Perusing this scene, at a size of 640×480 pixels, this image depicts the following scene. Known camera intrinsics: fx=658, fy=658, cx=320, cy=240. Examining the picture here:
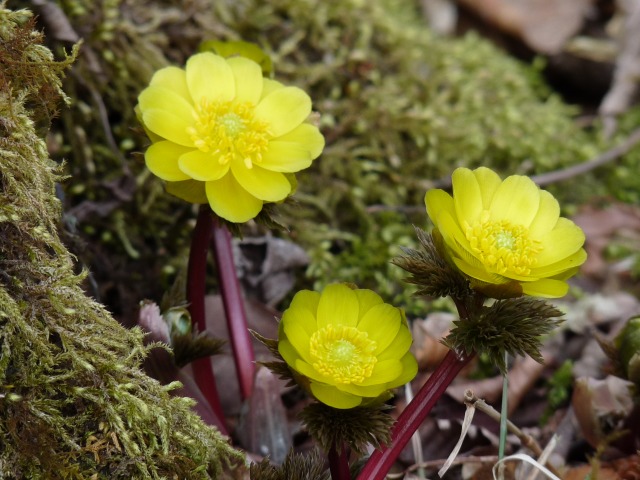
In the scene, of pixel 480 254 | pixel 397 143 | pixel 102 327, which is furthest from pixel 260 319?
pixel 397 143

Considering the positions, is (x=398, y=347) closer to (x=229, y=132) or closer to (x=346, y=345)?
(x=346, y=345)

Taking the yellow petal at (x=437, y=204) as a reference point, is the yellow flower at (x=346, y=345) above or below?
below

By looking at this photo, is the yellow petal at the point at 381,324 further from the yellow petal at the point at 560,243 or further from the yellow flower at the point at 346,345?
the yellow petal at the point at 560,243

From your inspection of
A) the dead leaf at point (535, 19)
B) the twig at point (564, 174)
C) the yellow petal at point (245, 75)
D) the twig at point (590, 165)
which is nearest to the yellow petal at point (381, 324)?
the yellow petal at point (245, 75)

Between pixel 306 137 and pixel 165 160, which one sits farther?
pixel 306 137

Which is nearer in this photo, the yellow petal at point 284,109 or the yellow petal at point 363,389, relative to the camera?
the yellow petal at point 363,389

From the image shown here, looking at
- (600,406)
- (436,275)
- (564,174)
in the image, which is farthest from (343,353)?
(564,174)
